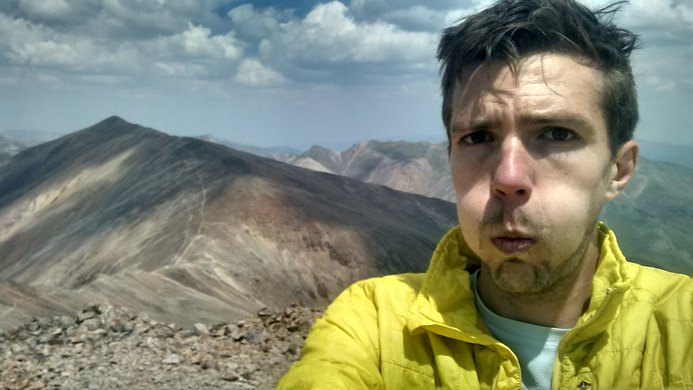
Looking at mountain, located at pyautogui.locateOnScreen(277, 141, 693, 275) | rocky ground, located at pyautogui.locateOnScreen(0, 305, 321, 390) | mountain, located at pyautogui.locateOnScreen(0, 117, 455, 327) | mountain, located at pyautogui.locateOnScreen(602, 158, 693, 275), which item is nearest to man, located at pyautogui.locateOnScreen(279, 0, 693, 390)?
mountain, located at pyautogui.locateOnScreen(277, 141, 693, 275)

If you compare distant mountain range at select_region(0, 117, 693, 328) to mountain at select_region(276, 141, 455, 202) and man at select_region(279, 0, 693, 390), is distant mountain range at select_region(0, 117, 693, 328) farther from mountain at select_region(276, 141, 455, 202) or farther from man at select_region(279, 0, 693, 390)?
mountain at select_region(276, 141, 455, 202)

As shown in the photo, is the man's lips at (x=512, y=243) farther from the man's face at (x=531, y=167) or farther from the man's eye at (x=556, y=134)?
the man's eye at (x=556, y=134)

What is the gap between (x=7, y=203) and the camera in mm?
53375

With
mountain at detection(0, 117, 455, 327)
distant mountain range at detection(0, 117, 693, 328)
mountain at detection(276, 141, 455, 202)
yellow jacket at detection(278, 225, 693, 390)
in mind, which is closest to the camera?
yellow jacket at detection(278, 225, 693, 390)

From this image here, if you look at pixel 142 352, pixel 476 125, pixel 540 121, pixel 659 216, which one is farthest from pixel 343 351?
pixel 659 216

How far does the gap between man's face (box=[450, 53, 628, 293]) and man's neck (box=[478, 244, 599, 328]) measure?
0.06 metres

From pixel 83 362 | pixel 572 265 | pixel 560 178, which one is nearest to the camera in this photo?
pixel 560 178

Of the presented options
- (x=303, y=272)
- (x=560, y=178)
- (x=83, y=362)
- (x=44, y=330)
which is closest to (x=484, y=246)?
(x=560, y=178)

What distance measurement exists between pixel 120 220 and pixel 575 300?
32.6 m

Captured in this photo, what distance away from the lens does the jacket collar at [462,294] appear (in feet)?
7.72

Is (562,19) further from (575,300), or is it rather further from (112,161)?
(112,161)

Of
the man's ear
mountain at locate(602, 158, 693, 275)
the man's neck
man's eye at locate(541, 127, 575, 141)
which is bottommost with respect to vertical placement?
mountain at locate(602, 158, 693, 275)

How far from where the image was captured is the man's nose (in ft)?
7.37

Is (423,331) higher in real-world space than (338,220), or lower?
higher
